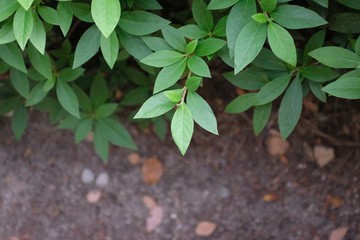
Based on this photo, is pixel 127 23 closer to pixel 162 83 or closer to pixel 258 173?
pixel 162 83

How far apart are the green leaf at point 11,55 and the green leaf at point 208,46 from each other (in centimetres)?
47

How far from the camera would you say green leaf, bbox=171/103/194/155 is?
115cm

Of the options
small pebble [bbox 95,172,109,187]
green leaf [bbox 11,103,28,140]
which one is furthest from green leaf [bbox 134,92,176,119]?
small pebble [bbox 95,172,109,187]

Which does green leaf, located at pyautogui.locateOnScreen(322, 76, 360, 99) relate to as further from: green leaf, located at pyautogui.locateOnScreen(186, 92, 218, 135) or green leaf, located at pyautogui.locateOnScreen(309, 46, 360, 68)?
green leaf, located at pyautogui.locateOnScreen(186, 92, 218, 135)

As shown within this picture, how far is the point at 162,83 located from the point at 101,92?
59 centimetres

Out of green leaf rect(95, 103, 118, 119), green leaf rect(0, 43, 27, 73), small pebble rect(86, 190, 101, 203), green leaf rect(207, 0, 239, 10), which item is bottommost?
small pebble rect(86, 190, 101, 203)

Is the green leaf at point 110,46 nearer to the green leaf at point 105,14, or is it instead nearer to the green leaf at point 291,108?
the green leaf at point 105,14

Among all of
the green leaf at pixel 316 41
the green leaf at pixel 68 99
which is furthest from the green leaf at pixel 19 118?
A: the green leaf at pixel 316 41

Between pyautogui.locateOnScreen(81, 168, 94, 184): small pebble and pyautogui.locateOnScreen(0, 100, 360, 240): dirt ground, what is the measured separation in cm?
2

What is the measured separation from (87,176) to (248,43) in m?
1.10

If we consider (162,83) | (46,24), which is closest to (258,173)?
(162,83)

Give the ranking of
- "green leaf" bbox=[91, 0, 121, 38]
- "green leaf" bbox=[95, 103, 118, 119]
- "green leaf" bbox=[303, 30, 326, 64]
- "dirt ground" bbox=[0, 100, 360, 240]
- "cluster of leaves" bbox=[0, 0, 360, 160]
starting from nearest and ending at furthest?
"green leaf" bbox=[91, 0, 121, 38]
"cluster of leaves" bbox=[0, 0, 360, 160]
"green leaf" bbox=[303, 30, 326, 64]
"green leaf" bbox=[95, 103, 118, 119]
"dirt ground" bbox=[0, 100, 360, 240]

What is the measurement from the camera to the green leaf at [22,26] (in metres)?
1.22

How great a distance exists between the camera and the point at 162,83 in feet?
4.10
